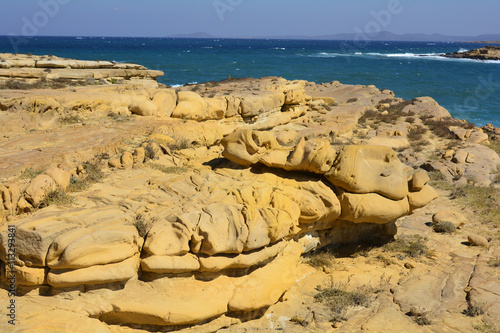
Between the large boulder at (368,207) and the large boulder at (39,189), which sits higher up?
the large boulder at (39,189)

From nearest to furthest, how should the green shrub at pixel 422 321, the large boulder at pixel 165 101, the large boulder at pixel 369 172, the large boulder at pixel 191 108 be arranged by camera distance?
the green shrub at pixel 422 321
the large boulder at pixel 369 172
the large boulder at pixel 165 101
the large boulder at pixel 191 108

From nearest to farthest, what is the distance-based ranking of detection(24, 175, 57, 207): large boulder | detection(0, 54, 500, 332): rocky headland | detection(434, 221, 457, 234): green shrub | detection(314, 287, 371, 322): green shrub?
detection(0, 54, 500, 332): rocky headland → detection(24, 175, 57, 207): large boulder → detection(314, 287, 371, 322): green shrub → detection(434, 221, 457, 234): green shrub

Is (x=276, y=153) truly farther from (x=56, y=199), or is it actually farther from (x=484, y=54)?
(x=484, y=54)

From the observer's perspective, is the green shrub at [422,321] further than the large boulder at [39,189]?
Yes

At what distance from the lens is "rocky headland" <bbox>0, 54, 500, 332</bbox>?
6195 mm

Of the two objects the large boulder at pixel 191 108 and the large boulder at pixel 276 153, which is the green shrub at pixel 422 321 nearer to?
the large boulder at pixel 276 153

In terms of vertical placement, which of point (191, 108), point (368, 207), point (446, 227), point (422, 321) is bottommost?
point (422, 321)

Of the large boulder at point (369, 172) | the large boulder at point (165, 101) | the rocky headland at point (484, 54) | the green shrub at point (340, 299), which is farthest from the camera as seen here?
the rocky headland at point (484, 54)

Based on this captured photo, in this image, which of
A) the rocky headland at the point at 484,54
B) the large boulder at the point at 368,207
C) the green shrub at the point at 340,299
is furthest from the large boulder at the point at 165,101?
the rocky headland at the point at 484,54

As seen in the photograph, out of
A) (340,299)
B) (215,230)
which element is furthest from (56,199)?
(340,299)

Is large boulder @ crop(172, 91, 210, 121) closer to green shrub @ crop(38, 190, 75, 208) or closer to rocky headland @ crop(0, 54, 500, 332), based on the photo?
rocky headland @ crop(0, 54, 500, 332)

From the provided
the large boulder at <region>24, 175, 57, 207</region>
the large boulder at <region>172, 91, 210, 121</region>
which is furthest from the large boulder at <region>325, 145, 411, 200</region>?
the large boulder at <region>172, 91, 210, 121</region>

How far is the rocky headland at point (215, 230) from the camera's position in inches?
244

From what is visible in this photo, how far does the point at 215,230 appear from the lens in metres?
7.01
